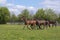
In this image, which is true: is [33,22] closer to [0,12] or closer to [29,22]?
[29,22]

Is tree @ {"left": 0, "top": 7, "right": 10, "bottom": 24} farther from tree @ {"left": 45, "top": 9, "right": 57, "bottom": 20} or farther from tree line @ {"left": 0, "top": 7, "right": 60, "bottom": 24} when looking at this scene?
tree @ {"left": 45, "top": 9, "right": 57, "bottom": 20}

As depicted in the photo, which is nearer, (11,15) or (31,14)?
(31,14)

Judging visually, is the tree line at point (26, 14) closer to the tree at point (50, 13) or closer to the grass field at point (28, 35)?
the tree at point (50, 13)

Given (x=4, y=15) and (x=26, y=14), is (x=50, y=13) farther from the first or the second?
(x=4, y=15)

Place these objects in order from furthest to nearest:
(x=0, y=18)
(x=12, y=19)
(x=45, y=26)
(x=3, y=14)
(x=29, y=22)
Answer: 1. (x=12, y=19)
2. (x=3, y=14)
3. (x=0, y=18)
4. (x=45, y=26)
5. (x=29, y=22)

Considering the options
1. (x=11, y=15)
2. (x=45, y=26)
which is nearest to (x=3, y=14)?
(x=11, y=15)

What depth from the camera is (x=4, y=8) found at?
140 metres

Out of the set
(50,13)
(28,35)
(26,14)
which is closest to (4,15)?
(26,14)

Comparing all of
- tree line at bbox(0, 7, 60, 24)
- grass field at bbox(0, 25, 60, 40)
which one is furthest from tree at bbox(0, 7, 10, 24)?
grass field at bbox(0, 25, 60, 40)

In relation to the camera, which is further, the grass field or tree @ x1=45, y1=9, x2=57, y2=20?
tree @ x1=45, y1=9, x2=57, y2=20

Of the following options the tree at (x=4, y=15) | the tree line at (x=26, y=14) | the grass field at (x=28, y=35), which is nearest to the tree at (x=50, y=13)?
the tree line at (x=26, y=14)

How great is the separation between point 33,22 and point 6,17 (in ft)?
322

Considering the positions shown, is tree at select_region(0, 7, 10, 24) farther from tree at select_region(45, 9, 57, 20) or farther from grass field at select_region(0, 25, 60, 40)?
grass field at select_region(0, 25, 60, 40)

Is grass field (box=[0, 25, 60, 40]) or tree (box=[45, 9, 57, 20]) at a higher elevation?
grass field (box=[0, 25, 60, 40])
